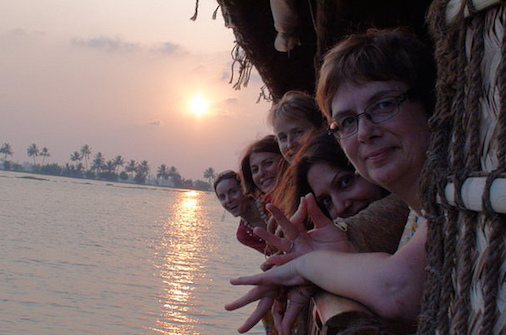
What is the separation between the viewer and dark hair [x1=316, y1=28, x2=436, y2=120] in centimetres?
162

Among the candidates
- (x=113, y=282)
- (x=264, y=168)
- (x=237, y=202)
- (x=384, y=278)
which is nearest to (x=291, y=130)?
(x=264, y=168)

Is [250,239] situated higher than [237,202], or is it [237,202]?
[237,202]

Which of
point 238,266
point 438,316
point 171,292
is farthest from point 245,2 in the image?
point 238,266

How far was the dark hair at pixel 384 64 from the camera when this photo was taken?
1619mm

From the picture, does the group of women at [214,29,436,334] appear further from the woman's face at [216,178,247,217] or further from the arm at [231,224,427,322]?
the woman's face at [216,178,247,217]

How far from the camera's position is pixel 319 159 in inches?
96.3

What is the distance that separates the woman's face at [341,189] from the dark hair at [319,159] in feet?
0.06

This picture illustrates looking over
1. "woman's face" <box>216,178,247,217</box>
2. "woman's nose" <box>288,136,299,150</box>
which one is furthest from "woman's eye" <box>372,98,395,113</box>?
"woman's face" <box>216,178,247,217</box>

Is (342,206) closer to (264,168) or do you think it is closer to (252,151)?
(264,168)

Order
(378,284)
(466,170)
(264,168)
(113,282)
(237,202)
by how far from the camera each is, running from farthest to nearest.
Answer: (113,282), (237,202), (264,168), (378,284), (466,170)

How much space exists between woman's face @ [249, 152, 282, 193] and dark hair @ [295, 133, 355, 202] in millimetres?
1741

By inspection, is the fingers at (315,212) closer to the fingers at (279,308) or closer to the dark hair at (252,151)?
the fingers at (279,308)

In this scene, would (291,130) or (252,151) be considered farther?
(252,151)

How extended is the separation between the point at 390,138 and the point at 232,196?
3708mm
